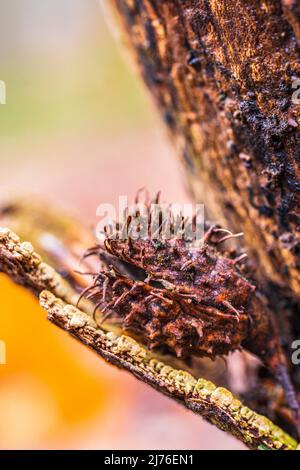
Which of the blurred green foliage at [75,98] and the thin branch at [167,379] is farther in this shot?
the blurred green foliage at [75,98]

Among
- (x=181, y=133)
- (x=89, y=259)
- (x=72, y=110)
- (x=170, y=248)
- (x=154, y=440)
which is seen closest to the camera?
(x=170, y=248)

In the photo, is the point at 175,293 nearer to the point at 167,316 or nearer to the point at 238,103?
the point at 167,316

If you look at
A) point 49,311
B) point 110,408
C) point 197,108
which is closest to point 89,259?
point 49,311

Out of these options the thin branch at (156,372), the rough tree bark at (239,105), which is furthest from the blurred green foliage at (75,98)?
the thin branch at (156,372)

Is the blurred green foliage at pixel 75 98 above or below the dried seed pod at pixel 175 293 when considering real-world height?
above

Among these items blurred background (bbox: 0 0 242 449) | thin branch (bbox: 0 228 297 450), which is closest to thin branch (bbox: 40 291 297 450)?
thin branch (bbox: 0 228 297 450)

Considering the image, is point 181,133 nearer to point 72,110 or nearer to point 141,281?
point 141,281

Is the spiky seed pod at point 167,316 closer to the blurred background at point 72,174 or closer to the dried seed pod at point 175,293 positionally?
the dried seed pod at point 175,293

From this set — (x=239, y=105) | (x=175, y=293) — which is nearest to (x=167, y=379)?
(x=175, y=293)
